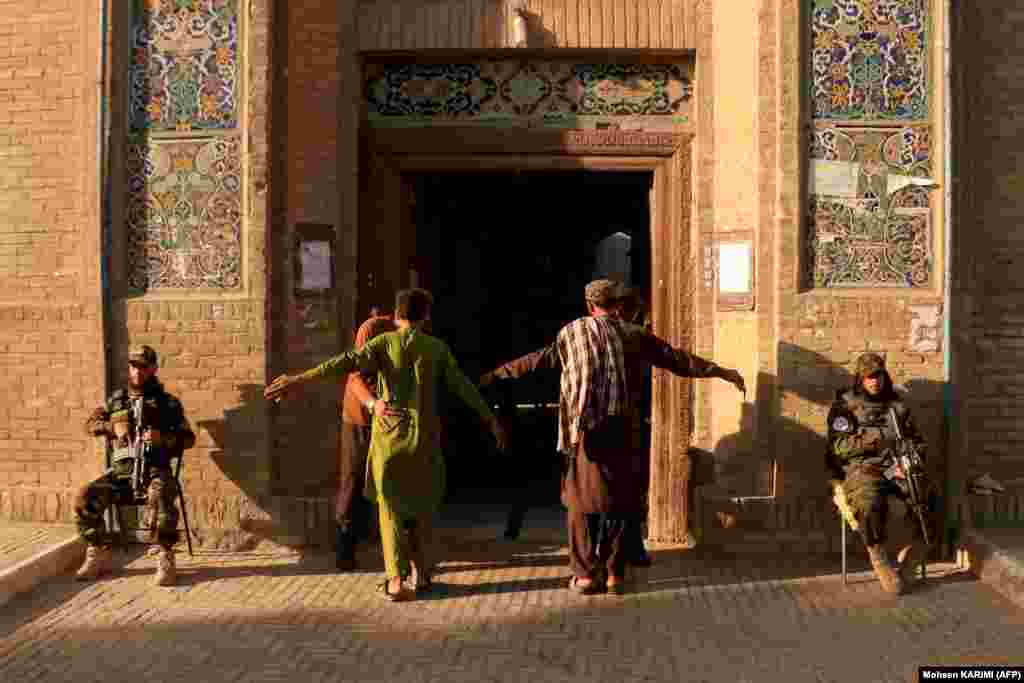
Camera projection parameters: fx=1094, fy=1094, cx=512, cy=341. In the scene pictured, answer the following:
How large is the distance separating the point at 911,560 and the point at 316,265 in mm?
4192

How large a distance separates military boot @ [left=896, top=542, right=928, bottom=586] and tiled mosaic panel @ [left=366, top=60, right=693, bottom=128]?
3.16 meters

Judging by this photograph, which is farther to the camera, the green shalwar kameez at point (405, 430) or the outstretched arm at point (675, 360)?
the outstretched arm at point (675, 360)

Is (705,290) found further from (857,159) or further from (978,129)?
(978,129)

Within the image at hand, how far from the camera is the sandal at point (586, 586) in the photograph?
6074 mm

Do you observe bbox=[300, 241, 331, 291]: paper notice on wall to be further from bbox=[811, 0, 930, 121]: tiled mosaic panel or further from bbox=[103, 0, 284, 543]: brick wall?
bbox=[811, 0, 930, 121]: tiled mosaic panel

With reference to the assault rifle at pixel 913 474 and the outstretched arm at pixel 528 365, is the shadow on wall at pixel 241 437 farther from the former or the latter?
the assault rifle at pixel 913 474

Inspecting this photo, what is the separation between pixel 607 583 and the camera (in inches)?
242

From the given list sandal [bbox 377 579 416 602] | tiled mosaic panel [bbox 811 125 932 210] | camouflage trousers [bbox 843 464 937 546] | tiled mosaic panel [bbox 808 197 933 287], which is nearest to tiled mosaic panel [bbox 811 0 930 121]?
tiled mosaic panel [bbox 811 125 932 210]

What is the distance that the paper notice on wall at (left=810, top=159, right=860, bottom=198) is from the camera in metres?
6.88

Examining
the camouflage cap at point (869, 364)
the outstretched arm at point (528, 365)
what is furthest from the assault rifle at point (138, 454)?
the camouflage cap at point (869, 364)

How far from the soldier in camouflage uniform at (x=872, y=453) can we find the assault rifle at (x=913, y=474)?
31mm

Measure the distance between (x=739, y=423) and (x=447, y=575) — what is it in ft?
6.95

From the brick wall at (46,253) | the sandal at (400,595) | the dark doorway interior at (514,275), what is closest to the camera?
the sandal at (400,595)

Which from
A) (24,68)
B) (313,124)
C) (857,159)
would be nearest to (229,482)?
(313,124)
